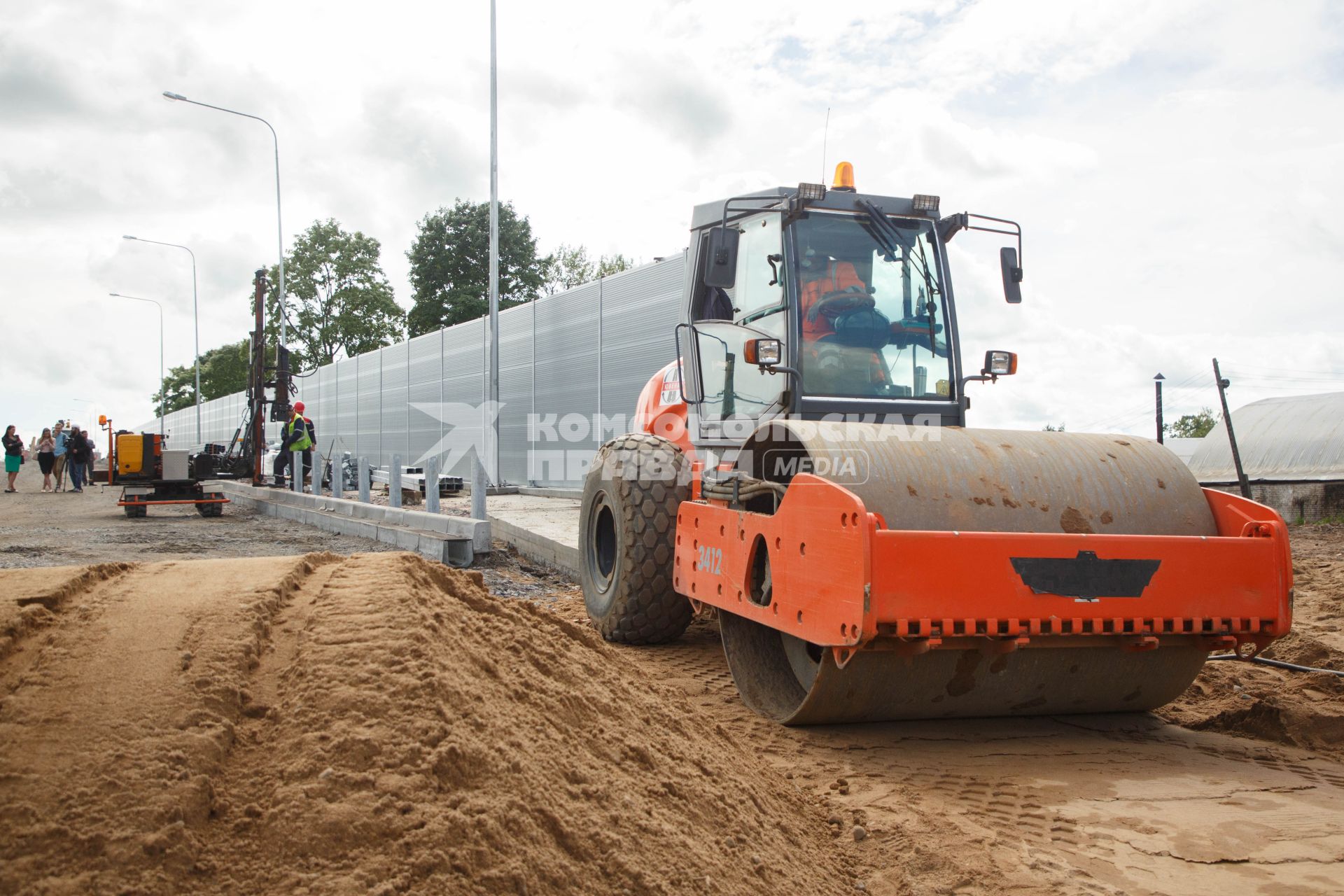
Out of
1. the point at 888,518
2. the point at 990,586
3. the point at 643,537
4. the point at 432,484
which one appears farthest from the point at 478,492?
the point at 990,586

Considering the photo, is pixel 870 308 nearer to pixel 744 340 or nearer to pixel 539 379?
pixel 744 340

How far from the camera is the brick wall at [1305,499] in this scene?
1617 centimetres

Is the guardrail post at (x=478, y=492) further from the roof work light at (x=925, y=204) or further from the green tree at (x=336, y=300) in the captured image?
the green tree at (x=336, y=300)

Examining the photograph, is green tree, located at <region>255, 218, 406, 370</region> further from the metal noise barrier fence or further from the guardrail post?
the guardrail post

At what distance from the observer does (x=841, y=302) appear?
6.15 meters

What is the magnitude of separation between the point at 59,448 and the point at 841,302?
92.8ft

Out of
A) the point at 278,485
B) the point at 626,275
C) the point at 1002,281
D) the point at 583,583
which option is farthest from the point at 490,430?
the point at 1002,281

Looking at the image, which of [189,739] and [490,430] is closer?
[189,739]

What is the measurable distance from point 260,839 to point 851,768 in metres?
2.60

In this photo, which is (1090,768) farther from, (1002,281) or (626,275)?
(626,275)

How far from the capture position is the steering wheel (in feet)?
20.0

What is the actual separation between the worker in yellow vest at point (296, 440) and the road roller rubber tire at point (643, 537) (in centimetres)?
1546

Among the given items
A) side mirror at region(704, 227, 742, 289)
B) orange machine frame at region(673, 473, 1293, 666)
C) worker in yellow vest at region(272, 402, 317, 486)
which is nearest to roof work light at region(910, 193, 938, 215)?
side mirror at region(704, 227, 742, 289)

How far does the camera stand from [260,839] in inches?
96.3
